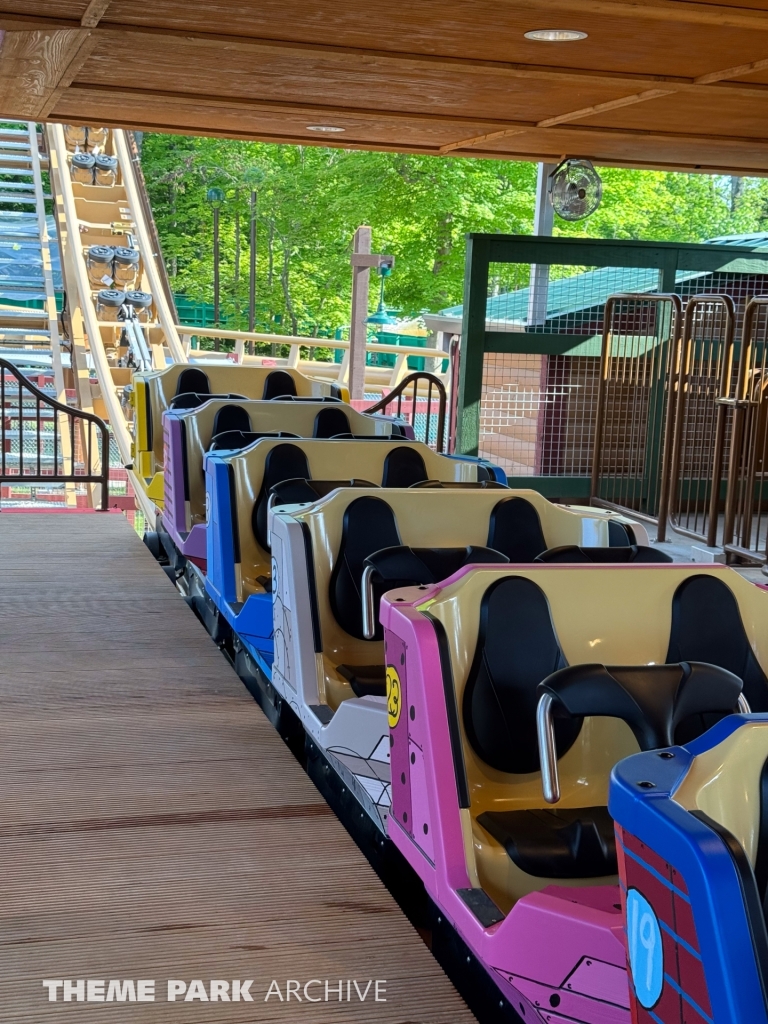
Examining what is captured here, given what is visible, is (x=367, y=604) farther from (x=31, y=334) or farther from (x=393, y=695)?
(x=31, y=334)

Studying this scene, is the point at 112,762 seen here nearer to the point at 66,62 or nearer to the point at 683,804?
the point at 683,804

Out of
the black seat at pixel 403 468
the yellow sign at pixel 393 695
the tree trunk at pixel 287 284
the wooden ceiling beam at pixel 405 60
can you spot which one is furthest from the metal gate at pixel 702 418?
the tree trunk at pixel 287 284

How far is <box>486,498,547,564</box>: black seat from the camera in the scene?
327cm

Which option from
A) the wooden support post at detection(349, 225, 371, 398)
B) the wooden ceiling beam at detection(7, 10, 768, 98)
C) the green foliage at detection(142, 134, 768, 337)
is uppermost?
the green foliage at detection(142, 134, 768, 337)

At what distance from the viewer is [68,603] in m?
4.50

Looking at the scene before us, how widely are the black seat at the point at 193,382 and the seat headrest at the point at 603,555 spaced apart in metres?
3.91

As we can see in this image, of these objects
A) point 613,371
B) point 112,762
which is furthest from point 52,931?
point 613,371

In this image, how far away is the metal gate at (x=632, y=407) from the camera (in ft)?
23.5

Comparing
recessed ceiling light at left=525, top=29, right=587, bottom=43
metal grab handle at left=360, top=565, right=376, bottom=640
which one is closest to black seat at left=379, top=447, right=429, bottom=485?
recessed ceiling light at left=525, top=29, right=587, bottom=43

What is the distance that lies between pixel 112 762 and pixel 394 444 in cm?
184

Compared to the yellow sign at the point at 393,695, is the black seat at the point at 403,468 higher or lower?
higher

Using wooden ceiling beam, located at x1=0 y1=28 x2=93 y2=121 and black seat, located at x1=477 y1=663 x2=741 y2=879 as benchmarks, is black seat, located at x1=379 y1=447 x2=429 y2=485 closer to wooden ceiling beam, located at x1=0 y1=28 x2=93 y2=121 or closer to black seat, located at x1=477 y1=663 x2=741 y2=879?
wooden ceiling beam, located at x1=0 y1=28 x2=93 y2=121

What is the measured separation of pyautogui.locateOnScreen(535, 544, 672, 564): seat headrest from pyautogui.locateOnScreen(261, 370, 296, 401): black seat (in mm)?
4204

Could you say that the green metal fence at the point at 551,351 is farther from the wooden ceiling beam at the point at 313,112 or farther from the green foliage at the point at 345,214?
the green foliage at the point at 345,214
